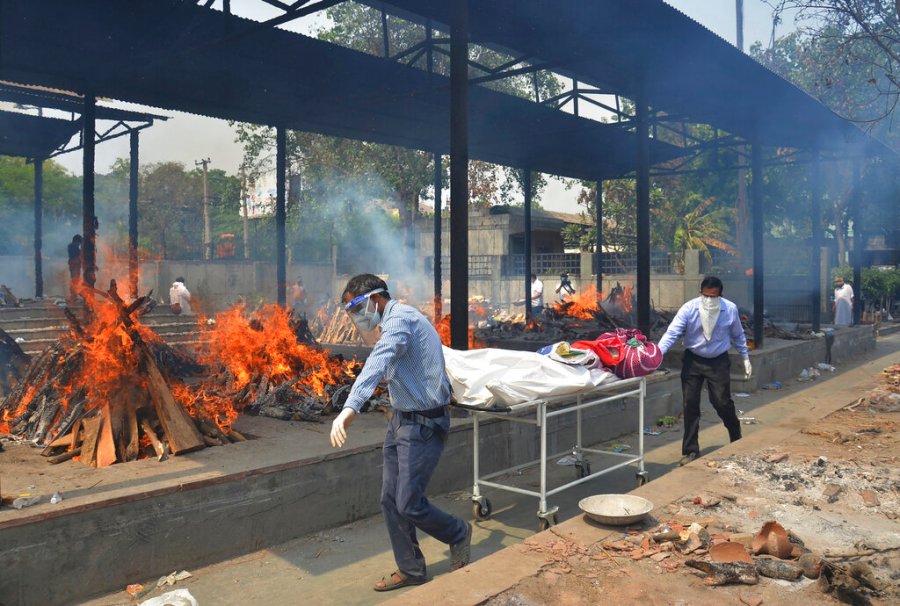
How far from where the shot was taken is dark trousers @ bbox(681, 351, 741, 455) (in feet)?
26.0

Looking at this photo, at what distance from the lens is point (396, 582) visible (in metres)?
4.93

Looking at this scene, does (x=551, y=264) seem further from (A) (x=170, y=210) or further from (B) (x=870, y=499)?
(A) (x=170, y=210)

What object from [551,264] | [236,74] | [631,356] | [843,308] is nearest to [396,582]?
[631,356]

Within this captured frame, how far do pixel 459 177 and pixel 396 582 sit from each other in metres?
4.26

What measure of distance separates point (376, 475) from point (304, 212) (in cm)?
2578

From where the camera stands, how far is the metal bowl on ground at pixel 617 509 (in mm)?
4887

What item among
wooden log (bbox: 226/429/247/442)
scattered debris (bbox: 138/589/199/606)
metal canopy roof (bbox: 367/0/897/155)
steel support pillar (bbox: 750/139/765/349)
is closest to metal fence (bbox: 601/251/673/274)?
metal canopy roof (bbox: 367/0/897/155)

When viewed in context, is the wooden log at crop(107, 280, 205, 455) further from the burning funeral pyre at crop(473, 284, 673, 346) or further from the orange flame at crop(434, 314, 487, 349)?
the burning funeral pyre at crop(473, 284, 673, 346)

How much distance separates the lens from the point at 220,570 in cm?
530

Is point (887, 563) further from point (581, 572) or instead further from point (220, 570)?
point (220, 570)

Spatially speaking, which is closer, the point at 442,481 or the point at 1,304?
the point at 442,481

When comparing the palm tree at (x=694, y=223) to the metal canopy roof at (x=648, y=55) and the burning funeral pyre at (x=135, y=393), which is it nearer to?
the metal canopy roof at (x=648, y=55)

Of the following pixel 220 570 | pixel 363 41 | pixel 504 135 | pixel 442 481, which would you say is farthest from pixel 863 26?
pixel 363 41

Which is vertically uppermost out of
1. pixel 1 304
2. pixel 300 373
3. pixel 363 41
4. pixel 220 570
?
pixel 363 41
